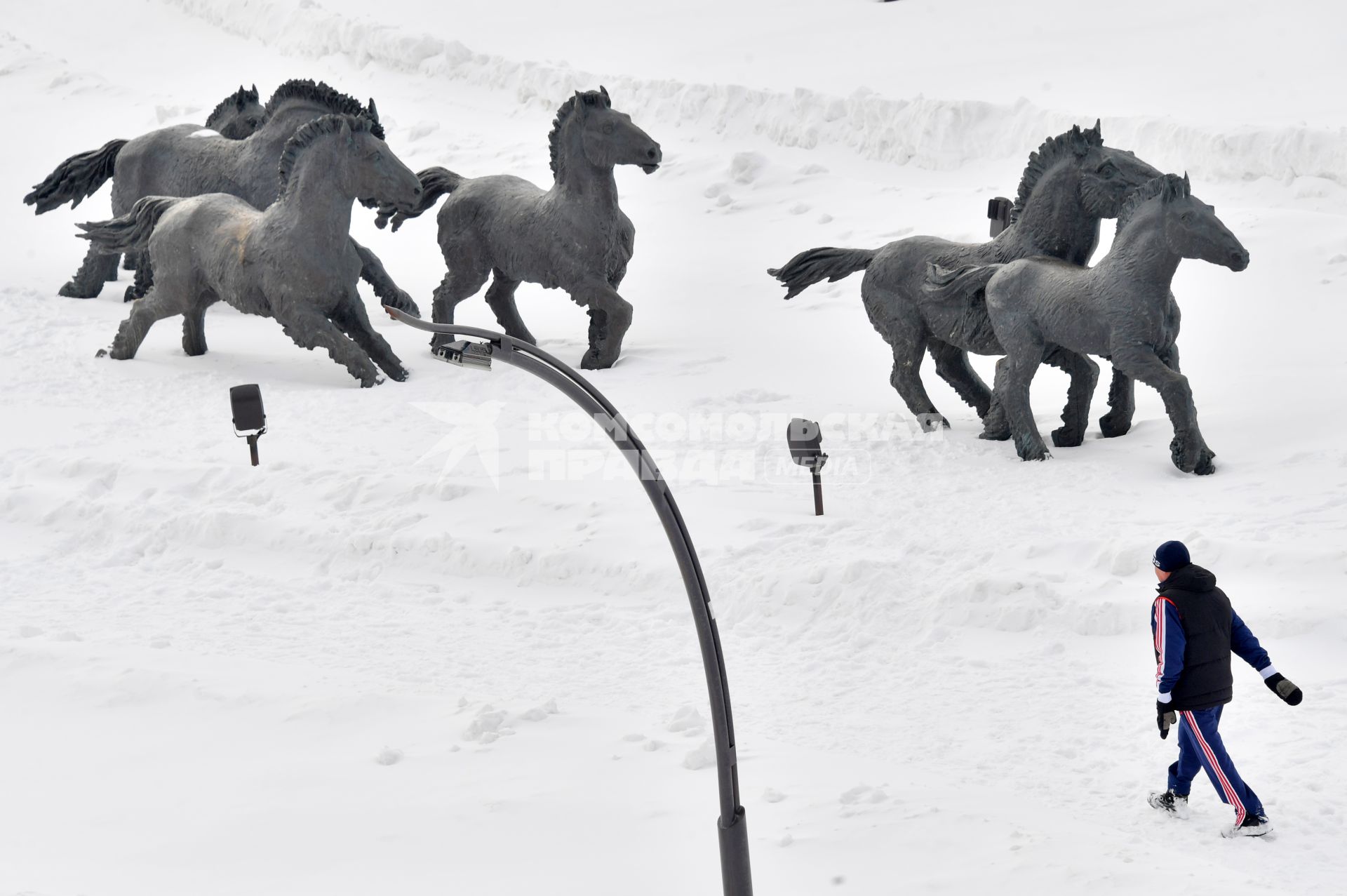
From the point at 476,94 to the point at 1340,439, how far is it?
48.6 ft

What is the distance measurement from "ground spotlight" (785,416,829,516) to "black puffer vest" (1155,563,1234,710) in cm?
323

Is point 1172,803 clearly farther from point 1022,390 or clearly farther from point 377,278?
point 377,278

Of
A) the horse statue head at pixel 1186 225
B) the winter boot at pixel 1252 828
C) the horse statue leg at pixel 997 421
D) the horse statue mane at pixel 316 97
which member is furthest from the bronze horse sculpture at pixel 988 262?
the horse statue mane at pixel 316 97

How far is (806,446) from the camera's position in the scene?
919 cm

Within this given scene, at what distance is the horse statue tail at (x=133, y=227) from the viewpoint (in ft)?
44.1

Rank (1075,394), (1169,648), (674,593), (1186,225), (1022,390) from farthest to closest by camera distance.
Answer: (1075,394), (1022,390), (1186,225), (674,593), (1169,648)

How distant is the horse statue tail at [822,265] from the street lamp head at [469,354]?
22.3 feet

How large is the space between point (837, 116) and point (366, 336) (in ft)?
27.4

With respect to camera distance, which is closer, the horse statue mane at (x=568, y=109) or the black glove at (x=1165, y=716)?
the black glove at (x=1165, y=716)

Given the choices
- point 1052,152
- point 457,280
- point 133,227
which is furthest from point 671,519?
point 133,227

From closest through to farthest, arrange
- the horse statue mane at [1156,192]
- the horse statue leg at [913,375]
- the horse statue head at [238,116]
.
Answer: the horse statue mane at [1156,192]
the horse statue leg at [913,375]
the horse statue head at [238,116]

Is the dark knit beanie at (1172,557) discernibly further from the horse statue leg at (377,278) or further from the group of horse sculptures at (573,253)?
the horse statue leg at (377,278)

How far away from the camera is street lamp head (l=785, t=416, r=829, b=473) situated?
9188mm

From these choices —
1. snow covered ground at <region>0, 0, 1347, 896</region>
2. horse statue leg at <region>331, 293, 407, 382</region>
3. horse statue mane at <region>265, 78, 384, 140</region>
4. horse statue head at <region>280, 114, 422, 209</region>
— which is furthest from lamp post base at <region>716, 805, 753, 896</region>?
horse statue mane at <region>265, 78, 384, 140</region>
